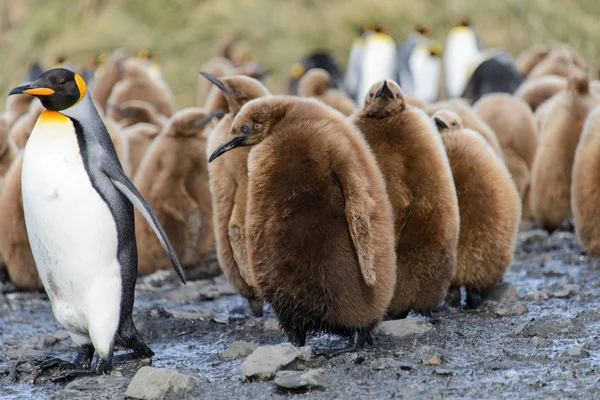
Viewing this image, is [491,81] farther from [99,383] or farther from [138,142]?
[99,383]

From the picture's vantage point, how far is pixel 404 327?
4.45 metres

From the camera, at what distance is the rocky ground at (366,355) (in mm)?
3536

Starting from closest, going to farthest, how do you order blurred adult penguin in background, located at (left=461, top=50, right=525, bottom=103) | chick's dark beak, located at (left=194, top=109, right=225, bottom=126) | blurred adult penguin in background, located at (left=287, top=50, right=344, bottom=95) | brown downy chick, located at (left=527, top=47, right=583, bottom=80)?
chick's dark beak, located at (left=194, top=109, right=225, bottom=126) → blurred adult penguin in background, located at (left=461, top=50, right=525, bottom=103) → brown downy chick, located at (left=527, top=47, right=583, bottom=80) → blurred adult penguin in background, located at (left=287, top=50, right=344, bottom=95)

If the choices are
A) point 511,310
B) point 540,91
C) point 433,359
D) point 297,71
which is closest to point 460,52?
point 297,71

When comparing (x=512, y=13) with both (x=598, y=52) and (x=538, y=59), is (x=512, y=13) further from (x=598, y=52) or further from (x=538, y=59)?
(x=538, y=59)

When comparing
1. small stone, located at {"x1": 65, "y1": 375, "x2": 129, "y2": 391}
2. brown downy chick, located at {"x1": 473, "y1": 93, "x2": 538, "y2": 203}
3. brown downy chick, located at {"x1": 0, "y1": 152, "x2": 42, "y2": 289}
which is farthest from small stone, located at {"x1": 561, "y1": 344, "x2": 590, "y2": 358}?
brown downy chick, located at {"x1": 473, "y1": 93, "x2": 538, "y2": 203}

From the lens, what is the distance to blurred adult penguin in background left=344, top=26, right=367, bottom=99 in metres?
18.2

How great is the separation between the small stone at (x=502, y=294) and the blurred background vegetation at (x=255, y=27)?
48.9ft

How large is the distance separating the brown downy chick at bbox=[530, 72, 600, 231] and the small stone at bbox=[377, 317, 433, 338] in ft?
9.80

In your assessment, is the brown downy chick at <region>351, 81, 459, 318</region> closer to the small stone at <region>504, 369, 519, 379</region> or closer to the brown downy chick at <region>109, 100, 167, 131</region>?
the small stone at <region>504, 369, 519, 379</region>

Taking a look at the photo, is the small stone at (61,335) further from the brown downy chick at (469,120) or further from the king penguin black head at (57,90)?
the brown downy chick at (469,120)

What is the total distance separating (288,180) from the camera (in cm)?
398

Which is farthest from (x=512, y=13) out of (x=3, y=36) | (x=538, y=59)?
(x=3, y=36)

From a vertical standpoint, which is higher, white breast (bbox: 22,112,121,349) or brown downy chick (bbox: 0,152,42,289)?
white breast (bbox: 22,112,121,349)
